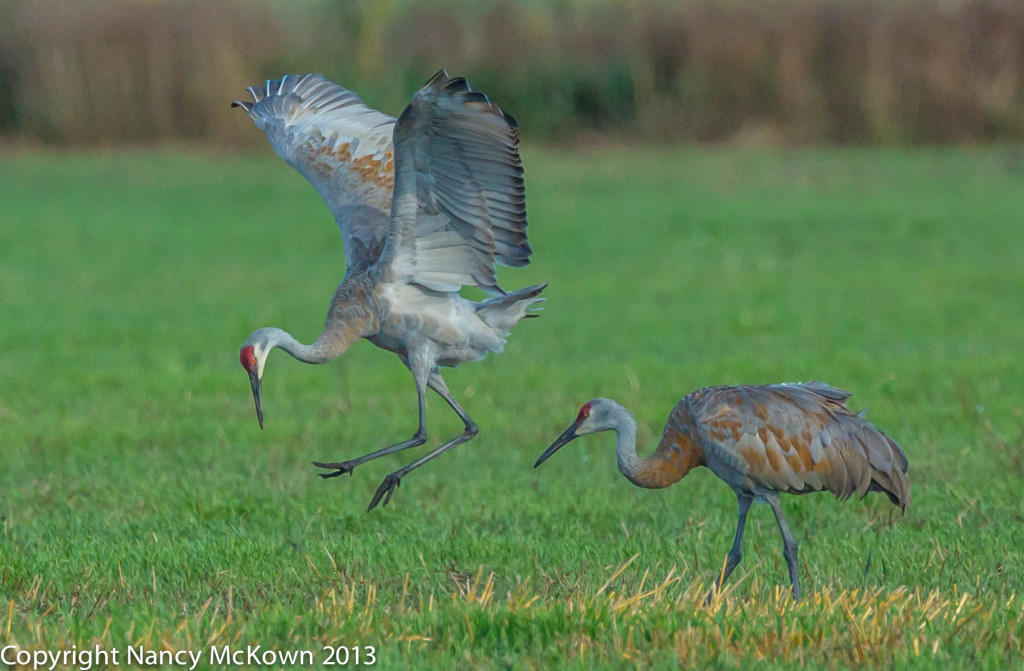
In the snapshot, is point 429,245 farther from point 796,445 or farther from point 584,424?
point 796,445

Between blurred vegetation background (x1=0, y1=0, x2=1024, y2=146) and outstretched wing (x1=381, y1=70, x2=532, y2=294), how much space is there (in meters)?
19.5

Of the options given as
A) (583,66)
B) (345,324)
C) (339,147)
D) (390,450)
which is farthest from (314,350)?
(583,66)

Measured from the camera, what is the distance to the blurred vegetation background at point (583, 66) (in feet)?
85.6

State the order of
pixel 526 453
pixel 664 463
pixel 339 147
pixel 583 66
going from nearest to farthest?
pixel 664 463
pixel 339 147
pixel 526 453
pixel 583 66

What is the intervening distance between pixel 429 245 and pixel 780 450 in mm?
2168

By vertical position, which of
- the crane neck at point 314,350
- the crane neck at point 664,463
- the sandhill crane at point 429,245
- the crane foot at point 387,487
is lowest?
the crane foot at point 387,487

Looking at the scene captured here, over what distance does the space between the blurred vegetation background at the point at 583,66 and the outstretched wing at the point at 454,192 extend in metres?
19.5

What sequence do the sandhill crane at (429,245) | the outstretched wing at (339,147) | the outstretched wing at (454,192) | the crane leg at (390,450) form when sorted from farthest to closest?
1. the outstretched wing at (339,147)
2. the crane leg at (390,450)
3. the sandhill crane at (429,245)
4. the outstretched wing at (454,192)

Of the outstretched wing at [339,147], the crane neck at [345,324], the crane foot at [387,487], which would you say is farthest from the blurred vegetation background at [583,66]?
the crane foot at [387,487]

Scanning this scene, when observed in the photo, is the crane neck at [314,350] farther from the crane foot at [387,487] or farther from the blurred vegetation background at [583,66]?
the blurred vegetation background at [583,66]

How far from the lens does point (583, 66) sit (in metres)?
27.9

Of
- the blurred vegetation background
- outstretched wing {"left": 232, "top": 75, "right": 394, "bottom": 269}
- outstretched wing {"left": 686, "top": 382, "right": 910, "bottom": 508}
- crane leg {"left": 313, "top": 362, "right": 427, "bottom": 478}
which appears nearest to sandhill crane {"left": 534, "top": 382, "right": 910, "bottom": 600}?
outstretched wing {"left": 686, "top": 382, "right": 910, "bottom": 508}

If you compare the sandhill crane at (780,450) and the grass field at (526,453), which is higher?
the sandhill crane at (780,450)

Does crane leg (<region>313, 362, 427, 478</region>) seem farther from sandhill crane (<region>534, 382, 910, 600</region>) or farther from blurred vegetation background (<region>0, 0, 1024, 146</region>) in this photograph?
blurred vegetation background (<region>0, 0, 1024, 146</region>)
